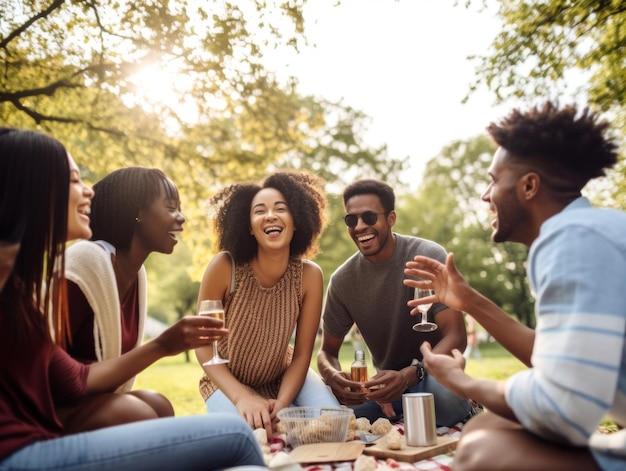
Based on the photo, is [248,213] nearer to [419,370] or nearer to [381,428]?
[419,370]

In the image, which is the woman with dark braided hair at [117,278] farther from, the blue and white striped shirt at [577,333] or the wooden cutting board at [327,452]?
the blue and white striped shirt at [577,333]

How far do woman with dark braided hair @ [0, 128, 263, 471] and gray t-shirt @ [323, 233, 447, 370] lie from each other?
3.12 m

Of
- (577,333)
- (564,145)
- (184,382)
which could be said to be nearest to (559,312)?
(577,333)

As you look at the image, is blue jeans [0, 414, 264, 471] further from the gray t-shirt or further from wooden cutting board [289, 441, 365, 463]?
the gray t-shirt

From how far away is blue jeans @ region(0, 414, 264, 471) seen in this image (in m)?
2.26

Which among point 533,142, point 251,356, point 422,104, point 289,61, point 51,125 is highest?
point 422,104

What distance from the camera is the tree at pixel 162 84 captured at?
10375 millimetres

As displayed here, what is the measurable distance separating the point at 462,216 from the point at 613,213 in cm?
3278

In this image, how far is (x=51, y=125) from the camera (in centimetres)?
1140

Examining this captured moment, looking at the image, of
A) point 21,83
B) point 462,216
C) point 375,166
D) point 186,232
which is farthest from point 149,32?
point 462,216

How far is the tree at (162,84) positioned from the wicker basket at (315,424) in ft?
26.3

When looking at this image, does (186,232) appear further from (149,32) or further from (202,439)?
(202,439)

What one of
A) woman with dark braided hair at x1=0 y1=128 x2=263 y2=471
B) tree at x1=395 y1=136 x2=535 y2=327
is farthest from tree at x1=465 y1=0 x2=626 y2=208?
tree at x1=395 y1=136 x2=535 y2=327

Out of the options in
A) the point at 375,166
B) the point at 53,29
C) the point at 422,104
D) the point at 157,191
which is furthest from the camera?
the point at 375,166
